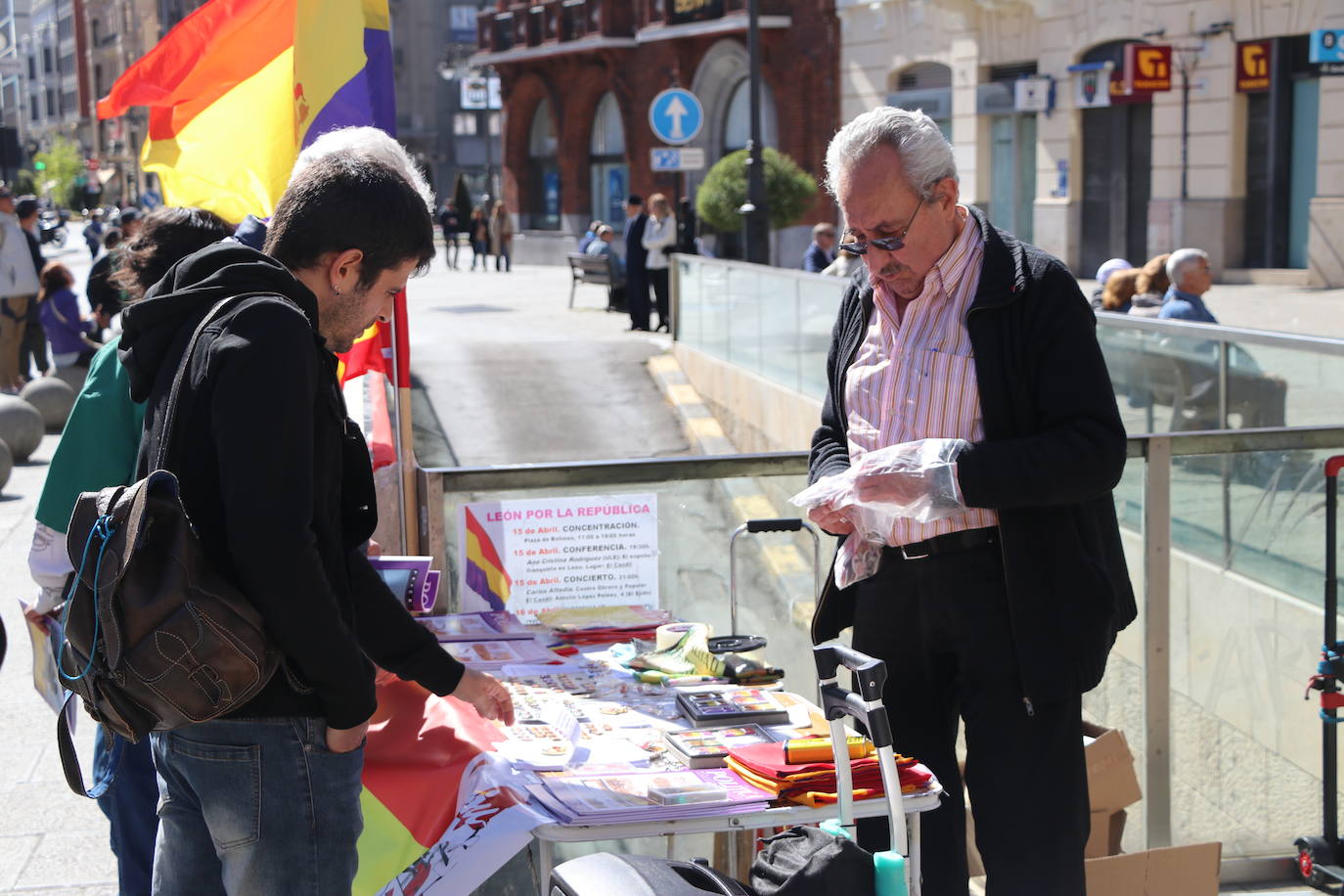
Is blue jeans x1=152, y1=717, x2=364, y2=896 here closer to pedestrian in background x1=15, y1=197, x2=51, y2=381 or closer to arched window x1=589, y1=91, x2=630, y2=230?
pedestrian in background x1=15, y1=197, x2=51, y2=381

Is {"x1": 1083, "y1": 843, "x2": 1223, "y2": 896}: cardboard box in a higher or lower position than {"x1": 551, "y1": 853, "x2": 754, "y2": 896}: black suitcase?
lower

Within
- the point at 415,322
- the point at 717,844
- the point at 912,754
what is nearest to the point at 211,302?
the point at 912,754

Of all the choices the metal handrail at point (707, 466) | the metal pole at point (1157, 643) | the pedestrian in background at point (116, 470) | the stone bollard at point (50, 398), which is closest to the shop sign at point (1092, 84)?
the stone bollard at point (50, 398)

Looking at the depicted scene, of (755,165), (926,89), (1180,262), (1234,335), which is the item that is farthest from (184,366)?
(926,89)

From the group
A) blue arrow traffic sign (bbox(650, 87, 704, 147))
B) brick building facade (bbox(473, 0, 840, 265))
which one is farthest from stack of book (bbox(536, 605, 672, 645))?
brick building facade (bbox(473, 0, 840, 265))

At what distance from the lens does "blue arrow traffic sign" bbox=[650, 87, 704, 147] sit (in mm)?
17453

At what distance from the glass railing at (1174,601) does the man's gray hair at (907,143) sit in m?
1.64

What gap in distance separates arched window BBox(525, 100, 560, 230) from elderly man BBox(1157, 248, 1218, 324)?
3253 centimetres

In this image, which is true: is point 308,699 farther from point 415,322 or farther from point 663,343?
point 415,322

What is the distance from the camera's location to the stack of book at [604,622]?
4102 millimetres

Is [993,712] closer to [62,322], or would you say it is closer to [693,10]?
[62,322]

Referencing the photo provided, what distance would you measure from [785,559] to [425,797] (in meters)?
1.87

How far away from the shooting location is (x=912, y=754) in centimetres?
313

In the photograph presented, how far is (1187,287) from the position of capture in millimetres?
8867
